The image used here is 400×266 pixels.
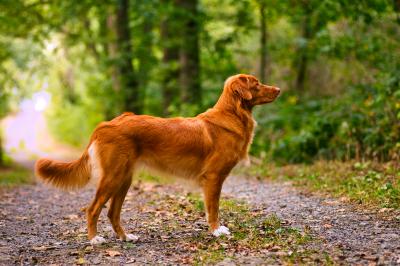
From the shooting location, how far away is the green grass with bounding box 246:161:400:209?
7.41m

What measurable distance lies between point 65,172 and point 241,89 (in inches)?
91.1

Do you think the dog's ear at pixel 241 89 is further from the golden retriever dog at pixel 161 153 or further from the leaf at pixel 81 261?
the leaf at pixel 81 261

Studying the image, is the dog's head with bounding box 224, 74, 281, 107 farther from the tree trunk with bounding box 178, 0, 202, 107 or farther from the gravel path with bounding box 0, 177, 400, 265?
the tree trunk with bounding box 178, 0, 202, 107

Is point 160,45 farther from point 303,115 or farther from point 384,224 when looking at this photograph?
point 384,224

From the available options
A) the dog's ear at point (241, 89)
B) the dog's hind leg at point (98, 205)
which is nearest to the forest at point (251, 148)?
the dog's hind leg at point (98, 205)

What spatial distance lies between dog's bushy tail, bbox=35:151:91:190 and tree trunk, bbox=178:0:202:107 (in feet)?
33.0

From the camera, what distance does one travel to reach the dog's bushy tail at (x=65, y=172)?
6.12 metres

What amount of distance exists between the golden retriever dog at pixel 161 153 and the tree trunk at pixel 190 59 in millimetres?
9502

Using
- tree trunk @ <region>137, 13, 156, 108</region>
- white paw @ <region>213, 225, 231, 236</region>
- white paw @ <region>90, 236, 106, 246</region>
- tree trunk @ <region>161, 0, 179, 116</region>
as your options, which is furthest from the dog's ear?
tree trunk @ <region>137, 13, 156, 108</region>

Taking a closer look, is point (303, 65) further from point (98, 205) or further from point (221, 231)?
point (98, 205)

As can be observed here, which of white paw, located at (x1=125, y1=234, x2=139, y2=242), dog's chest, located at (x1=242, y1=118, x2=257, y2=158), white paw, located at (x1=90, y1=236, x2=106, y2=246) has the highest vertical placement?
dog's chest, located at (x1=242, y1=118, x2=257, y2=158)

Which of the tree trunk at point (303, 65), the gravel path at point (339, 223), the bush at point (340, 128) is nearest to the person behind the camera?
the gravel path at point (339, 223)

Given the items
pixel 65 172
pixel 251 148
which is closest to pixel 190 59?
pixel 251 148

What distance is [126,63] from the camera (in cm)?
1714
